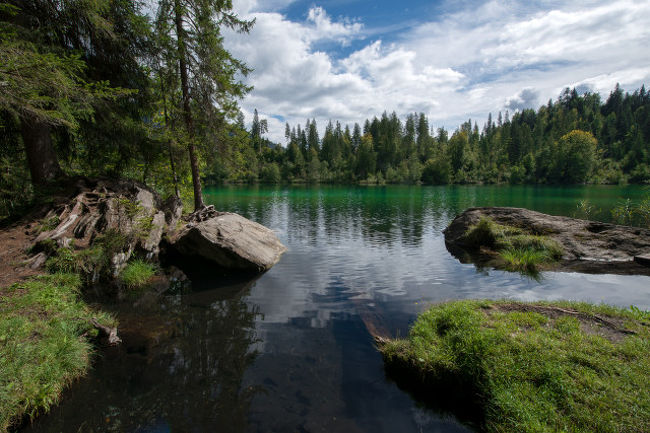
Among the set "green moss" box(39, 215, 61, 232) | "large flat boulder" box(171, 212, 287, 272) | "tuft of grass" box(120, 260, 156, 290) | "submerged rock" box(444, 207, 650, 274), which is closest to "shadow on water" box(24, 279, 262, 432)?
"tuft of grass" box(120, 260, 156, 290)

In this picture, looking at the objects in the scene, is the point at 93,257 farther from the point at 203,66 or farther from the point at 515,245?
the point at 515,245

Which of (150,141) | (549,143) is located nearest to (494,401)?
(150,141)

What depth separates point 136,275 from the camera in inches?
439

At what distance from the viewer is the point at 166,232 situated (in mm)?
14844

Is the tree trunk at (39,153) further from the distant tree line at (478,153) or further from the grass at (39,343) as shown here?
the distant tree line at (478,153)

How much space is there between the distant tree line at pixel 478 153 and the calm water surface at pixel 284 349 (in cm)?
8003

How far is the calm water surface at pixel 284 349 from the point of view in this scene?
17.0 ft

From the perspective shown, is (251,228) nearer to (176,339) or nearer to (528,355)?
(176,339)

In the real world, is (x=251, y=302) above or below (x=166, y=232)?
below

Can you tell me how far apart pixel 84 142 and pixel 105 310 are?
9.34 m

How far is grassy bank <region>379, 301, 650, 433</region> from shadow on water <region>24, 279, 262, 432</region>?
3.52 metres

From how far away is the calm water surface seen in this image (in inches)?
205

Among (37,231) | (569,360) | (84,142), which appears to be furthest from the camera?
(84,142)

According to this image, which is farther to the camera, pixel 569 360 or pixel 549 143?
pixel 549 143
